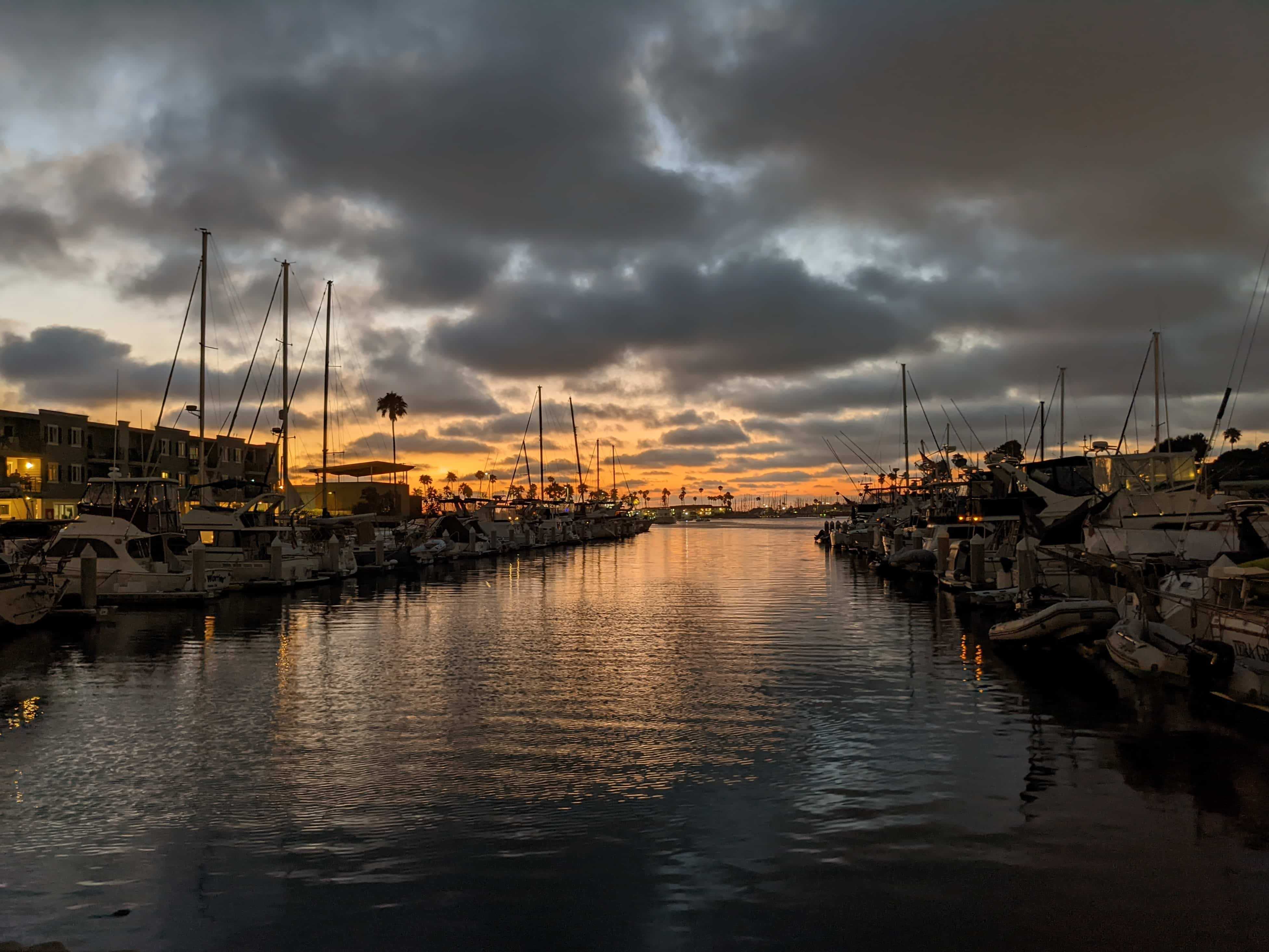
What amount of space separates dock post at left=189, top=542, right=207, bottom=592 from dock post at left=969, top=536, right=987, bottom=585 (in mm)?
36001

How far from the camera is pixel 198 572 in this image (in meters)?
44.6

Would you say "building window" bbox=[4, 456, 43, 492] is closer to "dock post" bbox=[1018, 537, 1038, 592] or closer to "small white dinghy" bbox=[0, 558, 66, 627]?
"small white dinghy" bbox=[0, 558, 66, 627]

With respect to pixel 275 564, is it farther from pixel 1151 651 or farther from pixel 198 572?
pixel 1151 651

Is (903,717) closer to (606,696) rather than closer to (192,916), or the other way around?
(606,696)

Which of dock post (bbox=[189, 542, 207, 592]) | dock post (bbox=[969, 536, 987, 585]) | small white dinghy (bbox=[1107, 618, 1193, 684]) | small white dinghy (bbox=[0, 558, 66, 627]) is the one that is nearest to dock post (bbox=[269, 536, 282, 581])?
dock post (bbox=[189, 542, 207, 592])

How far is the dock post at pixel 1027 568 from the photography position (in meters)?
38.0

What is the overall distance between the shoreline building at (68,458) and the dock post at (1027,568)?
160 feet

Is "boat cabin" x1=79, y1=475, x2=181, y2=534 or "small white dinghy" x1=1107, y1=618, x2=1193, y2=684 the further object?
"boat cabin" x1=79, y1=475, x2=181, y2=534

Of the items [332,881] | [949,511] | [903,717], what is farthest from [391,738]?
[949,511]

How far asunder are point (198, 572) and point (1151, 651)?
38475 millimetres

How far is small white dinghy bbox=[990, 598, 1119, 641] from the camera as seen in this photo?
2777 centimetres

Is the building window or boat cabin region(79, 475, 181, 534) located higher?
the building window

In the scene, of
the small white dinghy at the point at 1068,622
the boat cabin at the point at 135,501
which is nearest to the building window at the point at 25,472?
the boat cabin at the point at 135,501

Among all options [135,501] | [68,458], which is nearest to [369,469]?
[68,458]
